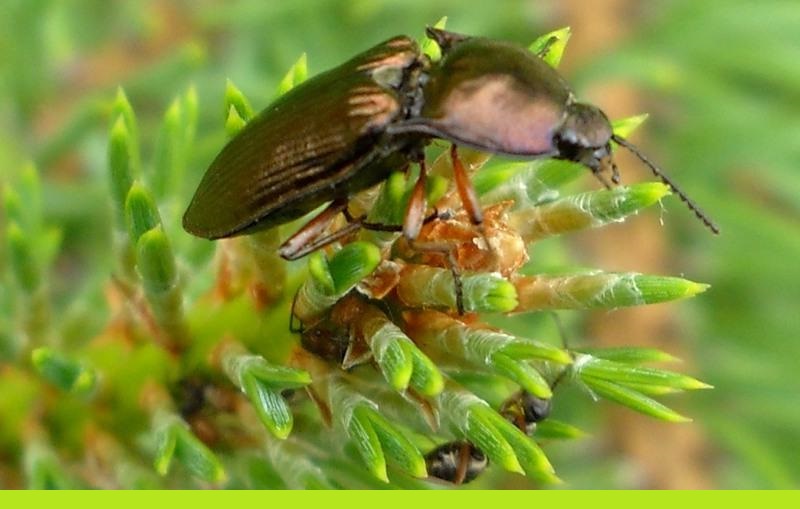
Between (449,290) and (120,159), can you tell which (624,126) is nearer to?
(449,290)

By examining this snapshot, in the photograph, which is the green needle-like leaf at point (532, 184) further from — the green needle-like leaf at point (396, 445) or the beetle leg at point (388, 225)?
the green needle-like leaf at point (396, 445)

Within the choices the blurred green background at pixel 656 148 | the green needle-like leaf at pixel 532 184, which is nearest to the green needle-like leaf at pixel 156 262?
→ the green needle-like leaf at pixel 532 184

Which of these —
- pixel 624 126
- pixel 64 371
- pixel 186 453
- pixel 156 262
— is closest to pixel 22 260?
pixel 64 371

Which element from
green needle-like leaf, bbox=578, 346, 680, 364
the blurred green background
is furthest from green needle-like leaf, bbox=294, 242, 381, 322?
the blurred green background

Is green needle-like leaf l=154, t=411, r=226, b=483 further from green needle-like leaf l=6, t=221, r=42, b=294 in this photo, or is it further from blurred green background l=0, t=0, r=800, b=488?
blurred green background l=0, t=0, r=800, b=488

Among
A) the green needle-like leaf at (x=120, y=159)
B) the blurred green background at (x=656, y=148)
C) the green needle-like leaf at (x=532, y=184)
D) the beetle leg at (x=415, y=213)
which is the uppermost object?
the green needle-like leaf at (x=120, y=159)

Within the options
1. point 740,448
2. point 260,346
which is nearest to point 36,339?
point 260,346

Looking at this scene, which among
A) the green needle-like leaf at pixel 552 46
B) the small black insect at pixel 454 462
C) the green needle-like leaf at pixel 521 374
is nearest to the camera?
the green needle-like leaf at pixel 521 374
